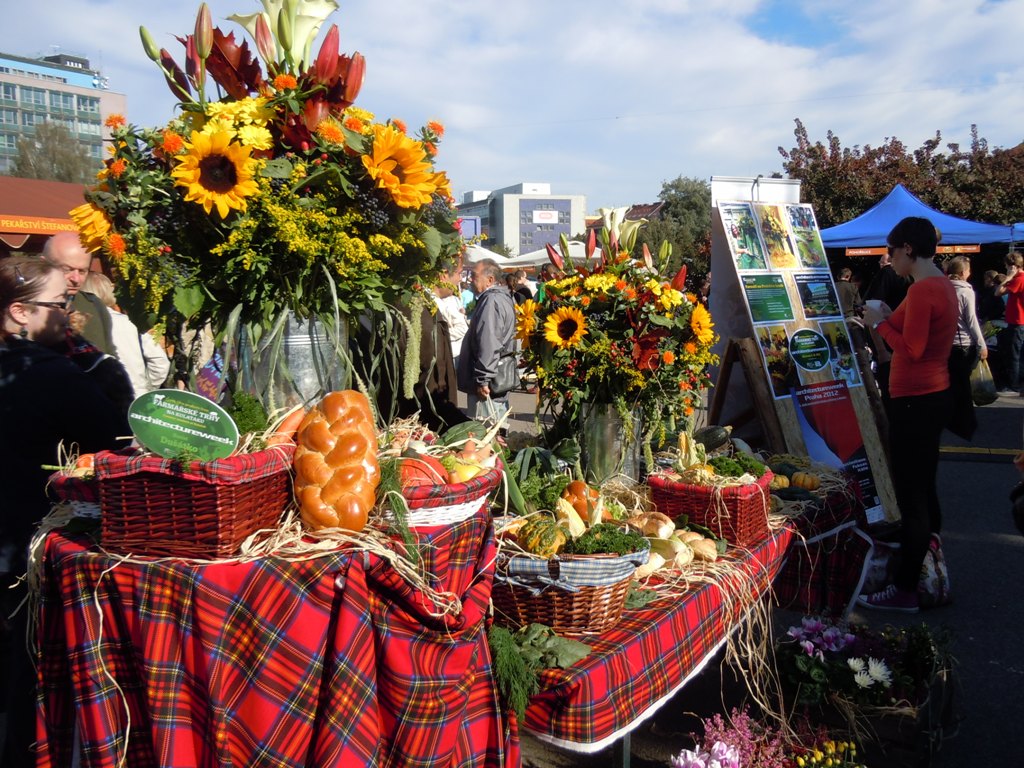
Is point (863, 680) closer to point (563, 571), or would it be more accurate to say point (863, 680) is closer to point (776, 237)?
point (563, 571)

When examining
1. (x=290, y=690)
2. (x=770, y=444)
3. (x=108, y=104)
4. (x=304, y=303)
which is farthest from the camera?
(x=108, y=104)

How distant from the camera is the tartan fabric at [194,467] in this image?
1359 millimetres

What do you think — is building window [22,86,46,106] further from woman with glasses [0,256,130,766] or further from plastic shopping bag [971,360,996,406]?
woman with glasses [0,256,130,766]

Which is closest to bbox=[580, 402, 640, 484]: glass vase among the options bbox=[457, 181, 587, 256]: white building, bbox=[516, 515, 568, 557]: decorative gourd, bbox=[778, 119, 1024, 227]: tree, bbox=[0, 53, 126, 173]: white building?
bbox=[516, 515, 568, 557]: decorative gourd

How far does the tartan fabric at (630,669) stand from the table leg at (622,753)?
0.83 ft

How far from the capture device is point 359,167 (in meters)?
1.70

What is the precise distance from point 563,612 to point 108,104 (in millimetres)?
87968

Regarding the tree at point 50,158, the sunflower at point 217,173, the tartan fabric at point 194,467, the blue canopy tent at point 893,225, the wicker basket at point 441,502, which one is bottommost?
the wicker basket at point 441,502

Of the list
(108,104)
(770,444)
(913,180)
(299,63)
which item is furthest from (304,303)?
(108,104)

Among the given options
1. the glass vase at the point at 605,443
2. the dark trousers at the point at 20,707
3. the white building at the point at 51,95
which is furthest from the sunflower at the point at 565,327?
the white building at the point at 51,95

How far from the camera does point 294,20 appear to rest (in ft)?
5.70

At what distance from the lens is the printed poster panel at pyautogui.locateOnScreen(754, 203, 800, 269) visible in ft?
14.3

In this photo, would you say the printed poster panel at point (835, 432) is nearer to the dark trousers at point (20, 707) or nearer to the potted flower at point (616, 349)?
the potted flower at point (616, 349)

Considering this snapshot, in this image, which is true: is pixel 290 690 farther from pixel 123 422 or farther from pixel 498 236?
pixel 498 236
